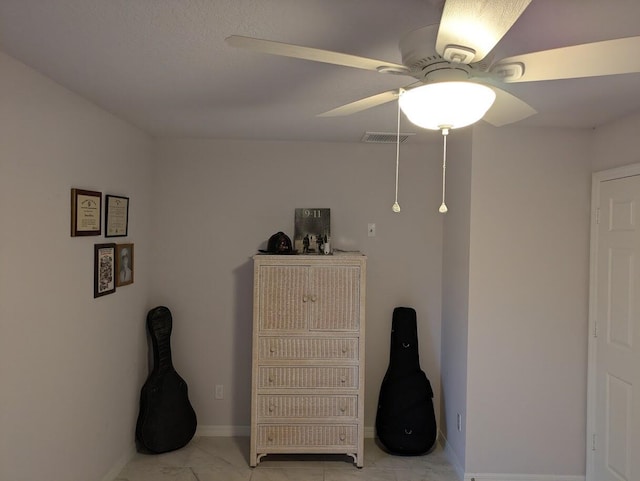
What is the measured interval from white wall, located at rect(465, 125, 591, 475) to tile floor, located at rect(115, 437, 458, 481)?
16.5 inches

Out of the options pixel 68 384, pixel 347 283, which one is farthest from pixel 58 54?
pixel 347 283

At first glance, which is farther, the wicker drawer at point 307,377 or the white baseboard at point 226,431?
the white baseboard at point 226,431

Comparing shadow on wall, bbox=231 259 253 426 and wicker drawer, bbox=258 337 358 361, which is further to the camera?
shadow on wall, bbox=231 259 253 426

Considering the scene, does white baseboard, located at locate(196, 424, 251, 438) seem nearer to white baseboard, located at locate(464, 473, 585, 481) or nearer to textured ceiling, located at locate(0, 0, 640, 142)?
white baseboard, located at locate(464, 473, 585, 481)

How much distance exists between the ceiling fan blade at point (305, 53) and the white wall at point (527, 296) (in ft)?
6.24

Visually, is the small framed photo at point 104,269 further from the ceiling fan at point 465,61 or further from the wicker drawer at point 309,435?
the ceiling fan at point 465,61

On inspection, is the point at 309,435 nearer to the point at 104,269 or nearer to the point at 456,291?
the point at 456,291

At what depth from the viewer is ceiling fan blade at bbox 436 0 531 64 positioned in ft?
3.25

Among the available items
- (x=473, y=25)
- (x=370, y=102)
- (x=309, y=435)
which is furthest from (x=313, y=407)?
(x=473, y=25)

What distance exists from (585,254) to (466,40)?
245 cm

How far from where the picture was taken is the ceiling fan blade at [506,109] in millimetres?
1521

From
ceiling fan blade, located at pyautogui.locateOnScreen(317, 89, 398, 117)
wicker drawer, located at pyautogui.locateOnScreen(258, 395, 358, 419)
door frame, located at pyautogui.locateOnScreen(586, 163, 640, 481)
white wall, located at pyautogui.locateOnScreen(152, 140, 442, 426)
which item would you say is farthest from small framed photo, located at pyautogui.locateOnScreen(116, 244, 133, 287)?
door frame, located at pyautogui.locateOnScreen(586, 163, 640, 481)

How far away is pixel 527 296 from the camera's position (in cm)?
309

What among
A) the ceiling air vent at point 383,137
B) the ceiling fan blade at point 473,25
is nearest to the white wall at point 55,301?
the ceiling air vent at point 383,137
